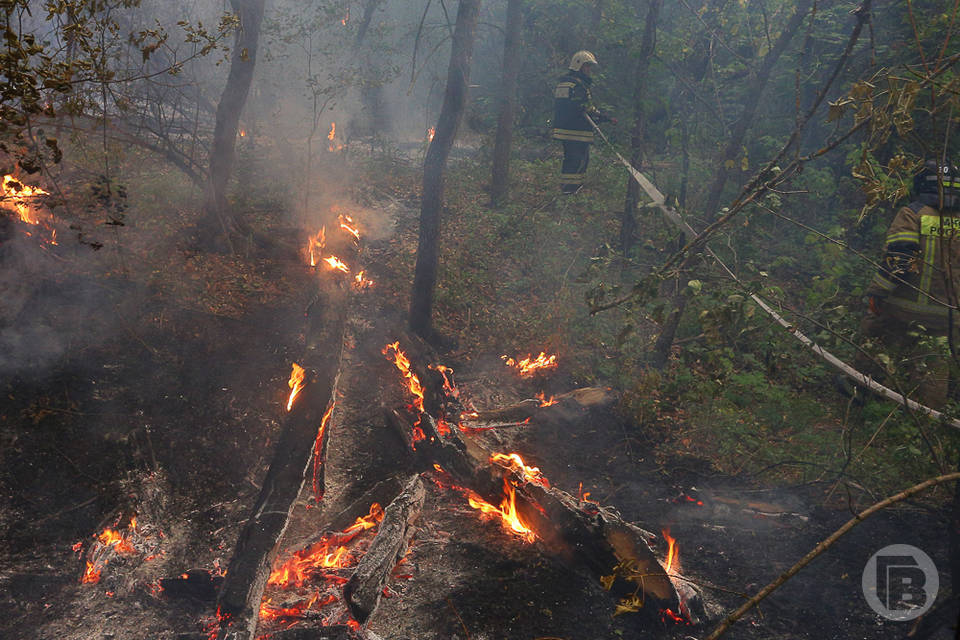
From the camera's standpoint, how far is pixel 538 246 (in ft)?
40.1

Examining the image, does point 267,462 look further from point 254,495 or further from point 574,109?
point 574,109

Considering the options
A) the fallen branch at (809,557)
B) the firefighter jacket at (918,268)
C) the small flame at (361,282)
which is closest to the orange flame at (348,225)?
the small flame at (361,282)

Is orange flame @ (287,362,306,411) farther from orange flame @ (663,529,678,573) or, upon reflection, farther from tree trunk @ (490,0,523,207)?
tree trunk @ (490,0,523,207)

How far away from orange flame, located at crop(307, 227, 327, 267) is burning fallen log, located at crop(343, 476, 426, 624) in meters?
6.03

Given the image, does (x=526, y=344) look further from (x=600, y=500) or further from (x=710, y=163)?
(x=710, y=163)

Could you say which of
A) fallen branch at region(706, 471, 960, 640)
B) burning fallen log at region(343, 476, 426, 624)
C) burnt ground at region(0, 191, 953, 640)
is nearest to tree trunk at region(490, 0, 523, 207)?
burnt ground at region(0, 191, 953, 640)

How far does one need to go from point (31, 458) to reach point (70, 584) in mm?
1628

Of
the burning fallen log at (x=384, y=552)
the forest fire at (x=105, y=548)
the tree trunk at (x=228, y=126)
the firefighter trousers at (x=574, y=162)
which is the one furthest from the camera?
the firefighter trousers at (x=574, y=162)

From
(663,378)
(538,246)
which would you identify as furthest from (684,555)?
(538,246)

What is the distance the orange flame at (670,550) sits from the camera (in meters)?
5.17

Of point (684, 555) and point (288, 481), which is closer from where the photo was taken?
point (684, 555)

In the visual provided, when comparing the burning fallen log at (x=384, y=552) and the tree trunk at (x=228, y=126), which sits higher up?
the tree trunk at (x=228, y=126)
